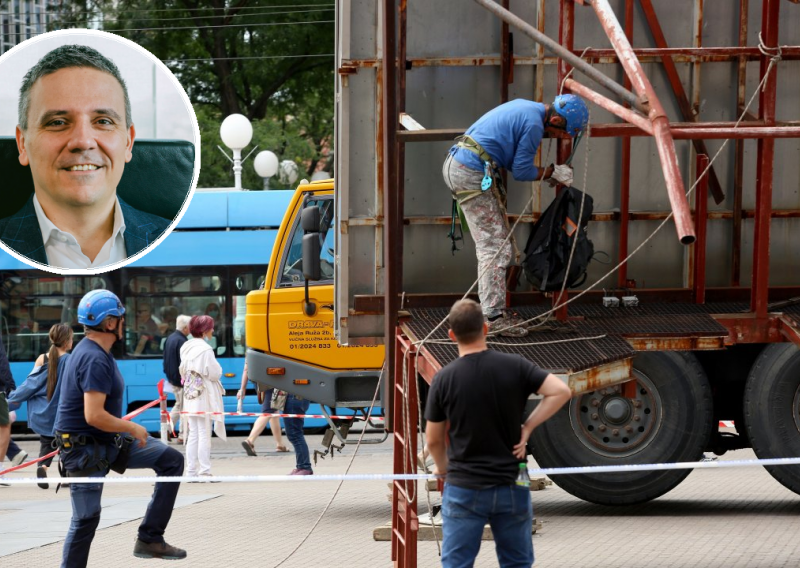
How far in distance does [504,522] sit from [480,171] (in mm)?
2983

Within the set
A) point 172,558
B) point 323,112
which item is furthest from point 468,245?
point 323,112

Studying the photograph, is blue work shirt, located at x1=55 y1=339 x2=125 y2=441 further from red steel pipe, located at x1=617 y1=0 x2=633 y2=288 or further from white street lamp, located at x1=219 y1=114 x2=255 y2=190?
white street lamp, located at x1=219 y1=114 x2=255 y2=190

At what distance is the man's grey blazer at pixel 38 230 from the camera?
15.9 metres

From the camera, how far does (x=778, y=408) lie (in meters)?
10.1

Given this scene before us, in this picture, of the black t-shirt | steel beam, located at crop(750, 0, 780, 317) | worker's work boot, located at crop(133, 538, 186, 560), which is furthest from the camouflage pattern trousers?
worker's work boot, located at crop(133, 538, 186, 560)

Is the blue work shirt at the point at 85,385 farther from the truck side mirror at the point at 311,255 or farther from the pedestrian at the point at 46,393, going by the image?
the pedestrian at the point at 46,393

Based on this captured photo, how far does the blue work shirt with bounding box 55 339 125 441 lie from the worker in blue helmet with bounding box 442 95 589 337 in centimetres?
234

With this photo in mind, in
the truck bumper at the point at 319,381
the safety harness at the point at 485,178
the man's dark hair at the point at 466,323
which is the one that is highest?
the safety harness at the point at 485,178

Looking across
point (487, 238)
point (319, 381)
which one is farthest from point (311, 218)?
point (487, 238)

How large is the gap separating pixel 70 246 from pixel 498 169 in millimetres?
8666

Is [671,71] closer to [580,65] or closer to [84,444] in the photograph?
[580,65]

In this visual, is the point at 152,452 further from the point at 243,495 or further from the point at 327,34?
the point at 327,34

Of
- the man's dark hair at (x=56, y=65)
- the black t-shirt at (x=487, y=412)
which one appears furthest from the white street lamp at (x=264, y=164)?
the black t-shirt at (x=487, y=412)

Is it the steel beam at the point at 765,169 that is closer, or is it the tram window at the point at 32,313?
the steel beam at the point at 765,169
